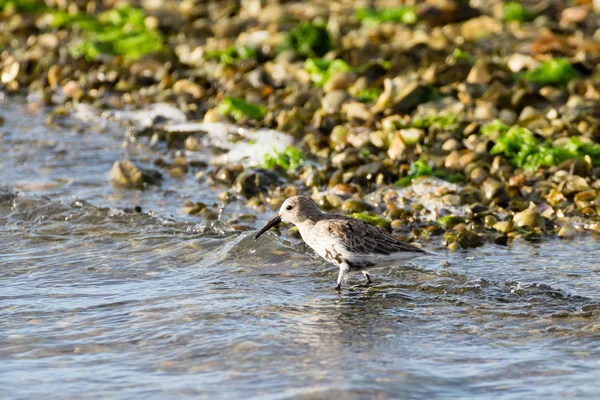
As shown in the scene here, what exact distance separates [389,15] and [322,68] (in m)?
3.69

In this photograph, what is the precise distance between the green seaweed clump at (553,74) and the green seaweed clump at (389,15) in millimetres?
4413

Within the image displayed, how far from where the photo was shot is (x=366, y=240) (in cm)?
834

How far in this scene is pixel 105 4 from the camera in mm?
22781

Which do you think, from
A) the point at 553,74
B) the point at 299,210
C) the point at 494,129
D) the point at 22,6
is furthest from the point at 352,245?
the point at 22,6

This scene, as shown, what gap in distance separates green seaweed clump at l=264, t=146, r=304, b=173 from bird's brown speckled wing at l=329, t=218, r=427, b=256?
3.72 m

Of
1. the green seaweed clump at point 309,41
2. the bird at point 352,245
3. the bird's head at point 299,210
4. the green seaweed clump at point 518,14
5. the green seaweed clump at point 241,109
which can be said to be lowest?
the bird at point 352,245

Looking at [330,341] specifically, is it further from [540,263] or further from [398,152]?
[398,152]

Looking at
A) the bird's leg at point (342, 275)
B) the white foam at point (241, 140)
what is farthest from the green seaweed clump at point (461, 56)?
the bird's leg at point (342, 275)

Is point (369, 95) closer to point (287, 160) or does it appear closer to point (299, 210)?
point (287, 160)

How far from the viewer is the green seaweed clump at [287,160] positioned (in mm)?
12242

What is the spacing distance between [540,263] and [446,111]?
4436 millimetres

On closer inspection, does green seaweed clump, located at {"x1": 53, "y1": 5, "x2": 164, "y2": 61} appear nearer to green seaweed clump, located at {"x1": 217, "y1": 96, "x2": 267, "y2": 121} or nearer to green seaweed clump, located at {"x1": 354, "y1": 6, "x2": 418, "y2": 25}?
green seaweed clump, located at {"x1": 217, "y1": 96, "x2": 267, "y2": 121}

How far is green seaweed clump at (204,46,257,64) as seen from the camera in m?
16.9

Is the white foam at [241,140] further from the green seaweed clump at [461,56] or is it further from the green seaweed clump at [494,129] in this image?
the green seaweed clump at [461,56]
